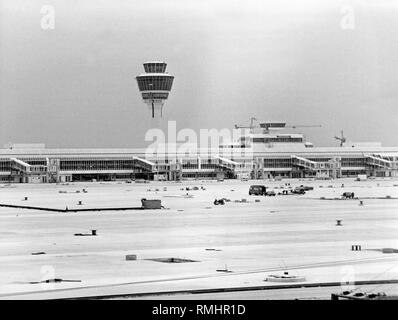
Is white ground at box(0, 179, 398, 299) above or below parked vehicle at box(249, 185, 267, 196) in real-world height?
below

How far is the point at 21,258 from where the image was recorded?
29.2 m

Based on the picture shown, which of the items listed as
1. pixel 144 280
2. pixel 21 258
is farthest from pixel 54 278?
pixel 21 258

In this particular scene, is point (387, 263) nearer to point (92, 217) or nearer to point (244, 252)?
point (244, 252)

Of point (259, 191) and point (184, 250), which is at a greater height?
point (259, 191)

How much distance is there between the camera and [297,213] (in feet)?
209

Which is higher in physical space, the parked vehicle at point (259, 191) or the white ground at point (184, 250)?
the parked vehicle at point (259, 191)

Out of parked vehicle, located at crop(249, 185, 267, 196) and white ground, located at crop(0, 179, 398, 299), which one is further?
parked vehicle, located at crop(249, 185, 267, 196)

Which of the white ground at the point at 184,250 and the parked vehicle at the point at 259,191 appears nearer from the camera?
the white ground at the point at 184,250

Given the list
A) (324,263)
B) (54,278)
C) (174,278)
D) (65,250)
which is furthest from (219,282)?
(65,250)

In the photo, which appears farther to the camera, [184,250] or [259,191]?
[259,191]

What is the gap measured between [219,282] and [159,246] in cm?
1544
